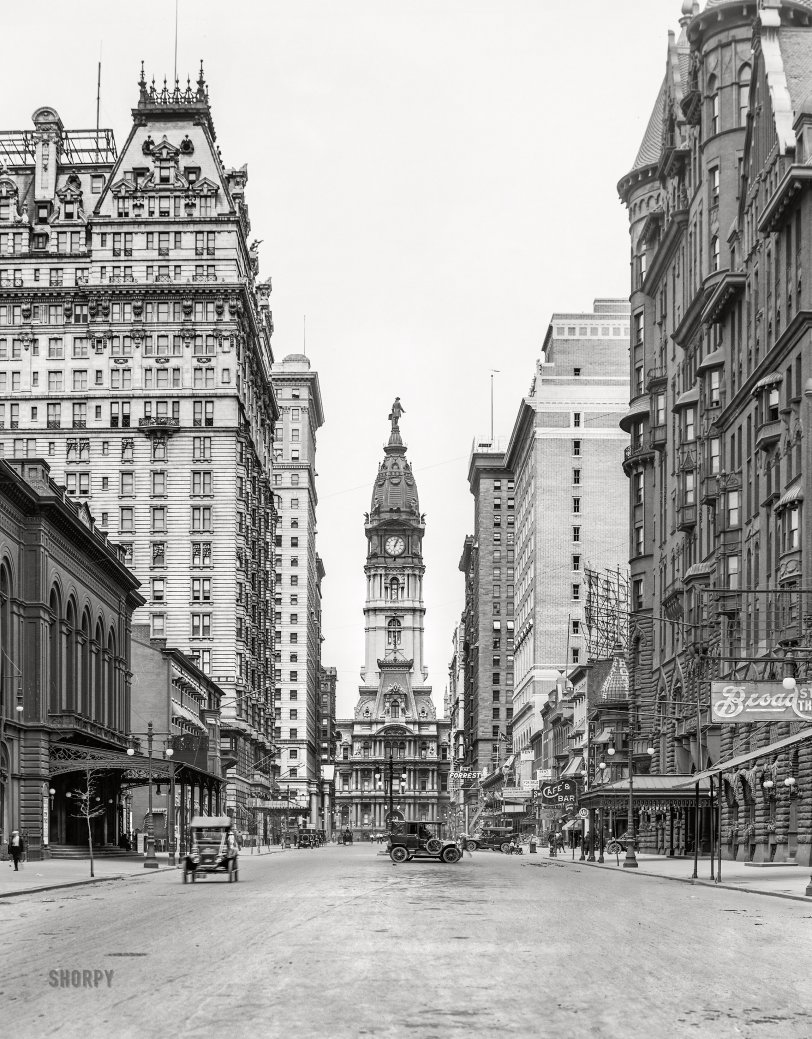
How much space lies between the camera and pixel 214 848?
53.8m

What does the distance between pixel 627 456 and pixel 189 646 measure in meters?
43.8

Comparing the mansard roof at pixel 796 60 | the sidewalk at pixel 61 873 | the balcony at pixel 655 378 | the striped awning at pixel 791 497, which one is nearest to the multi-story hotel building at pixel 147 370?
the balcony at pixel 655 378

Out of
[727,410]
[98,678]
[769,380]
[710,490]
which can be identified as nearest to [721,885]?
[769,380]

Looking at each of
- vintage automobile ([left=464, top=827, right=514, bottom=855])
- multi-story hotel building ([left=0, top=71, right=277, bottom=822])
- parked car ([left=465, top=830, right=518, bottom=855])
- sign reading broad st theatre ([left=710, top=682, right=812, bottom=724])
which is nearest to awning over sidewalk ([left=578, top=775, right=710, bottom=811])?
sign reading broad st theatre ([left=710, top=682, right=812, bottom=724])

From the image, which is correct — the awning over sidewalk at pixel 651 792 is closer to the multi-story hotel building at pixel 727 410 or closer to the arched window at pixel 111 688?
Result: the multi-story hotel building at pixel 727 410

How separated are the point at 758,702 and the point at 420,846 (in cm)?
3072

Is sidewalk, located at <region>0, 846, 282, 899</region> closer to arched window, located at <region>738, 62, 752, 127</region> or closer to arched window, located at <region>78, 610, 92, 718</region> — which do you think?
arched window, located at <region>78, 610, 92, 718</region>

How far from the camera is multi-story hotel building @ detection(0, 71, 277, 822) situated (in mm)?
131875

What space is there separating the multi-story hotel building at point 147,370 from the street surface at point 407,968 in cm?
9489

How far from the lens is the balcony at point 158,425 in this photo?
131750 millimetres

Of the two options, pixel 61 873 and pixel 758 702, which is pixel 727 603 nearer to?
pixel 758 702

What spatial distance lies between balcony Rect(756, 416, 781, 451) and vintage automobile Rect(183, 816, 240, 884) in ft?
87.7

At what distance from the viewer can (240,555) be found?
5330 inches

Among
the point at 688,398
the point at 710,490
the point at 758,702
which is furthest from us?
the point at 688,398
